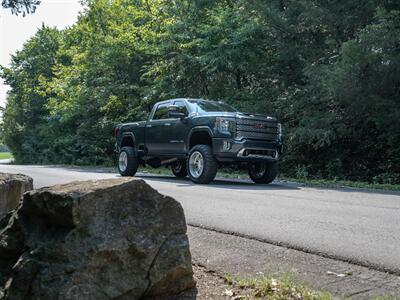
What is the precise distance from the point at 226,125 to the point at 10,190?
824 centimetres

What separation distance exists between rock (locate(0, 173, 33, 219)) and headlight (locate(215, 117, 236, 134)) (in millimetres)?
7863

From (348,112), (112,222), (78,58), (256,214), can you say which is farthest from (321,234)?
(78,58)

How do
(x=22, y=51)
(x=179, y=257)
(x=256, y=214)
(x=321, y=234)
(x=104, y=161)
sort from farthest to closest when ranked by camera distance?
A: (x=22, y=51) → (x=104, y=161) → (x=256, y=214) → (x=321, y=234) → (x=179, y=257)

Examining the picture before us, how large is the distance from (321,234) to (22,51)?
160 ft

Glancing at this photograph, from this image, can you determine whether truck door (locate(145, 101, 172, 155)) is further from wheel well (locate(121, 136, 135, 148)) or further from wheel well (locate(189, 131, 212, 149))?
wheel well (locate(121, 136, 135, 148))

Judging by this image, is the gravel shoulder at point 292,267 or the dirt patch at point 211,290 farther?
the gravel shoulder at point 292,267

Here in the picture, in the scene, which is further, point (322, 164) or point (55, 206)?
point (322, 164)

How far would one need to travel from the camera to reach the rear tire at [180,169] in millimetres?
15023

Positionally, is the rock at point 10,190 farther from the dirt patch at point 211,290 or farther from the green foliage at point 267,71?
the green foliage at point 267,71

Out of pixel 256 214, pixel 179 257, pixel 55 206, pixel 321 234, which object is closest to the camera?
pixel 55 206

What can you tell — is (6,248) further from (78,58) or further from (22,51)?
(22,51)

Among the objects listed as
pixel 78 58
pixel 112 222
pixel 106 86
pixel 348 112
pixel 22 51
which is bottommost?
pixel 112 222

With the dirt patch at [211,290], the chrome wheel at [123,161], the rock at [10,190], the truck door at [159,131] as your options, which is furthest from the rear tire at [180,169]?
the dirt patch at [211,290]

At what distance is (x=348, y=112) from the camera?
49.9ft
